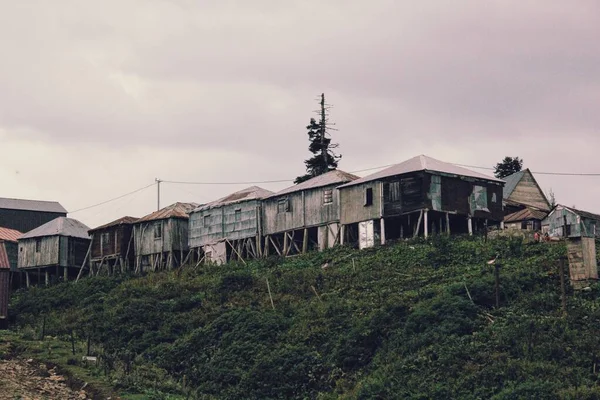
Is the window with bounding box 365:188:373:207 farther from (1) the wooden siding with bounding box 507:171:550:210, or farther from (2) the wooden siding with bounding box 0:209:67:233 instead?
(2) the wooden siding with bounding box 0:209:67:233

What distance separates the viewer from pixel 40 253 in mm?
85750

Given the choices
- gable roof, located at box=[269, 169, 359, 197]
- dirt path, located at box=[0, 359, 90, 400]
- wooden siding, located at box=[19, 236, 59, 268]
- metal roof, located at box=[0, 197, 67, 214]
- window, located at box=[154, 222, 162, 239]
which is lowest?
dirt path, located at box=[0, 359, 90, 400]

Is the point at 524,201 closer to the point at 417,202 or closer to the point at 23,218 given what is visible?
the point at 417,202

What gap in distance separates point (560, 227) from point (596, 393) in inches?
1404

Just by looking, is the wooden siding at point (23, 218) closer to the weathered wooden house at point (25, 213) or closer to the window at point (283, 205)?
the weathered wooden house at point (25, 213)

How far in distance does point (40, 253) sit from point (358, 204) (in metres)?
29.0

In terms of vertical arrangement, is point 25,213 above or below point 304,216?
above

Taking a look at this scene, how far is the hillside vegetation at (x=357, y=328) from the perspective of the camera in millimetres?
41562

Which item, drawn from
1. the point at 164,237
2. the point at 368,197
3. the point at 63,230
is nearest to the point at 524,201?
the point at 368,197

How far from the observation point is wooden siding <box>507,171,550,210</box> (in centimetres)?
8451

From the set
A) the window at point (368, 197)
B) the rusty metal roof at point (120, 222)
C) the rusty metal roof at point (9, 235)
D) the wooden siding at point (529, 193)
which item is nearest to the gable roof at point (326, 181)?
the window at point (368, 197)

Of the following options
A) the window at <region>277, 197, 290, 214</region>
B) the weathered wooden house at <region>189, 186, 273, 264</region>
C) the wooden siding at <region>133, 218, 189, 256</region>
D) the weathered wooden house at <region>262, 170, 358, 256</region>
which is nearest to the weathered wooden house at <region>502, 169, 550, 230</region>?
the weathered wooden house at <region>262, 170, 358, 256</region>

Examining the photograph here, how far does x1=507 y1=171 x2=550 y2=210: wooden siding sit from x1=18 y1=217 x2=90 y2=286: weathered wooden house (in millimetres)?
32885

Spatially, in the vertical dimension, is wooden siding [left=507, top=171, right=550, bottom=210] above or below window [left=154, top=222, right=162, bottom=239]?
above
